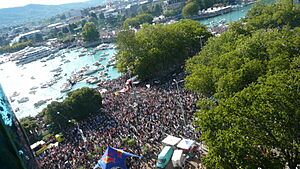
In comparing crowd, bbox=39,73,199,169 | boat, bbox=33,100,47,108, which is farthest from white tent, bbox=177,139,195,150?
boat, bbox=33,100,47,108

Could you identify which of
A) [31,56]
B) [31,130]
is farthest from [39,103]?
[31,56]

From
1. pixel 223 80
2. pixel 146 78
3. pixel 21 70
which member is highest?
pixel 223 80

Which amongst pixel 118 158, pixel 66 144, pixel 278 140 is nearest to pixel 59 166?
pixel 66 144

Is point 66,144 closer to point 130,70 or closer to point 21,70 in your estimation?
point 130,70

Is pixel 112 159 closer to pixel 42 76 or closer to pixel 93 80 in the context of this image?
pixel 93 80

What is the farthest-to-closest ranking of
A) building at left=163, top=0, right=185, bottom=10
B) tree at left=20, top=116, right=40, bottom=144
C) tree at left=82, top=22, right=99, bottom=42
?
1. building at left=163, top=0, right=185, bottom=10
2. tree at left=82, top=22, right=99, bottom=42
3. tree at left=20, top=116, right=40, bottom=144

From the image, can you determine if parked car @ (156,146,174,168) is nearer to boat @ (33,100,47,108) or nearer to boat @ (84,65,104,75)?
boat @ (33,100,47,108)

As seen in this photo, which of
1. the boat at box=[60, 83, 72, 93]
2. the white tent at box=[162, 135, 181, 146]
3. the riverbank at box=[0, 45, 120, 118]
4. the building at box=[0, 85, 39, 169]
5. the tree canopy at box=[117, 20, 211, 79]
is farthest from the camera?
the boat at box=[60, 83, 72, 93]
